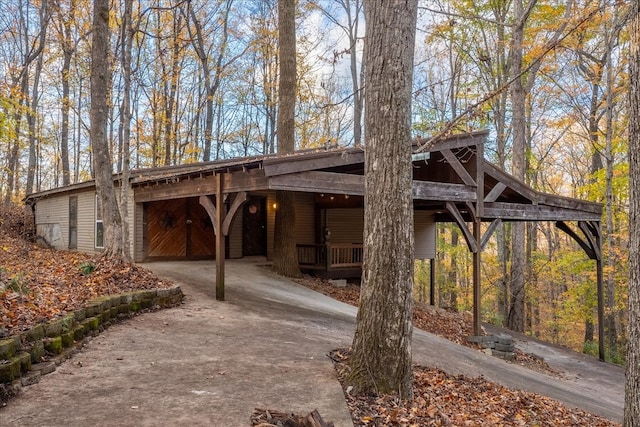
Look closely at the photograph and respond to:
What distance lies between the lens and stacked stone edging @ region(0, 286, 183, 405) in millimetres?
3582

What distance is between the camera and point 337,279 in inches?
514

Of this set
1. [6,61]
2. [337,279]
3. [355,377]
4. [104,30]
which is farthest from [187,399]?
[6,61]

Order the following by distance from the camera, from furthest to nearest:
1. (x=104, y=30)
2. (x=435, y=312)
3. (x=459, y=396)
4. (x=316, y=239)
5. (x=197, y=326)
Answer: (x=316, y=239)
(x=435, y=312)
(x=104, y=30)
(x=197, y=326)
(x=459, y=396)

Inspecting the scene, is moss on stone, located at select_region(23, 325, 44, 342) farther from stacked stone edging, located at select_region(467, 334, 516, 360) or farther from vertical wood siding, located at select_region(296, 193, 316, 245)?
vertical wood siding, located at select_region(296, 193, 316, 245)

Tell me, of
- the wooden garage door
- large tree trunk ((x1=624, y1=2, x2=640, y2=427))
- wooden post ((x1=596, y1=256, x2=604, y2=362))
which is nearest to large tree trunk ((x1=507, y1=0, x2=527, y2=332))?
wooden post ((x1=596, y1=256, x2=604, y2=362))

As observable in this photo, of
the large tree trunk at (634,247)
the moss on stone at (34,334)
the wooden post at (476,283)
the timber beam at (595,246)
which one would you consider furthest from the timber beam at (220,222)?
the timber beam at (595,246)

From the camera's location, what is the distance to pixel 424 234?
1730cm

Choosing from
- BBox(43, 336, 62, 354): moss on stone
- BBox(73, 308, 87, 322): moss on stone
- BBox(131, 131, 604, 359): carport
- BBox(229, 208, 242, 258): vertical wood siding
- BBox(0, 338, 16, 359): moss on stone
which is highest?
BBox(131, 131, 604, 359): carport

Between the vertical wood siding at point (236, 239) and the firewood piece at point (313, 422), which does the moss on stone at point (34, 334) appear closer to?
the firewood piece at point (313, 422)

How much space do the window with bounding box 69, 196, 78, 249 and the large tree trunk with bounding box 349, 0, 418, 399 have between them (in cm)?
1404

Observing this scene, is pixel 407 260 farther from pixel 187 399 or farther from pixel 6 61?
pixel 6 61

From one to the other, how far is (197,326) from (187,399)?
2.85 m

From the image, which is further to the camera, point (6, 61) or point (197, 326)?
point (6, 61)

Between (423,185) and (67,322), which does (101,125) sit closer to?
(67,322)
